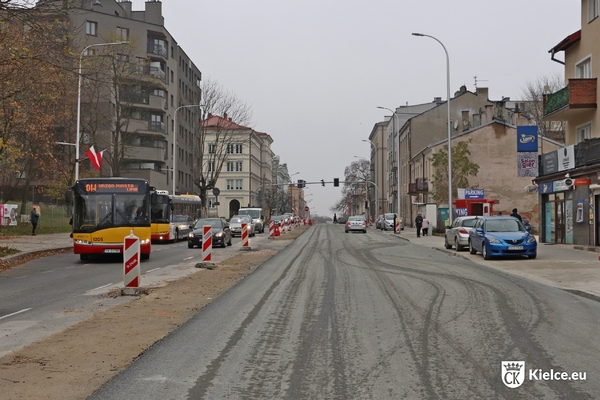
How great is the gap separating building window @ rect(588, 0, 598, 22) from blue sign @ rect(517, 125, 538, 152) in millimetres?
5963

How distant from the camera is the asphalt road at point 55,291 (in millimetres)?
9062

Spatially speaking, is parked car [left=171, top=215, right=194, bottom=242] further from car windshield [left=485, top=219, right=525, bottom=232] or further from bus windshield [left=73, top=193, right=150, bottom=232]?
car windshield [left=485, top=219, right=525, bottom=232]

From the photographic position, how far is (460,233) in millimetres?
27438

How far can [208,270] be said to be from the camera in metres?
18.0

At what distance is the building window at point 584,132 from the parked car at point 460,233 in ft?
22.7

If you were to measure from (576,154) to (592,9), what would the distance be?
6.51 m

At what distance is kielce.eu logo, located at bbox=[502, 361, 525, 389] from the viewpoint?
19.3 feet

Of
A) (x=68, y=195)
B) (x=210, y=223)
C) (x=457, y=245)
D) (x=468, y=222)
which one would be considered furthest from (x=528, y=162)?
(x=68, y=195)

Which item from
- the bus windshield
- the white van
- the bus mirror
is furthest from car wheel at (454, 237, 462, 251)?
the white van

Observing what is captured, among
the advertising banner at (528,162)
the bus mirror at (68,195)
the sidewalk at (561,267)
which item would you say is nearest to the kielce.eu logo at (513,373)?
the sidewalk at (561,267)

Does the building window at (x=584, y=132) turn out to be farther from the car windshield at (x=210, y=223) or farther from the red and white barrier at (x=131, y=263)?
the red and white barrier at (x=131, y=263)

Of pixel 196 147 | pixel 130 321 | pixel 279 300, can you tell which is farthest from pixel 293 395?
pixel 196 147

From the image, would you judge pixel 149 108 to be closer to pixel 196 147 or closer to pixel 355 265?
pixel 196 147

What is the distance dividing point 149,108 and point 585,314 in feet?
188
